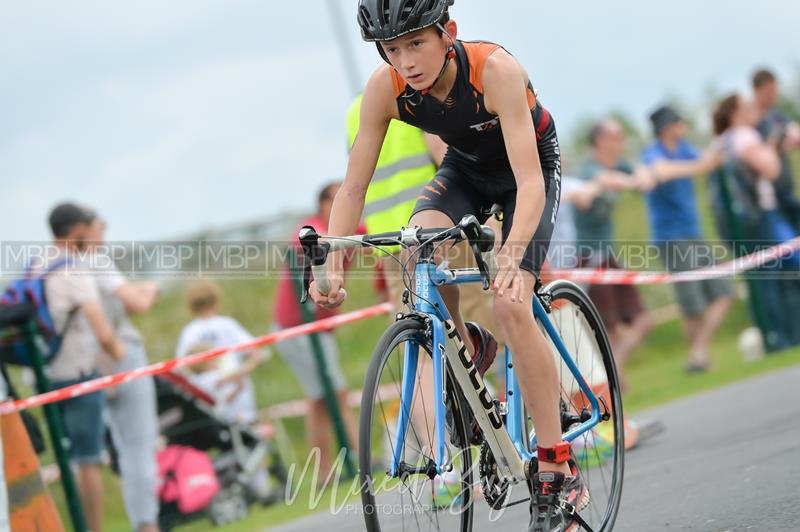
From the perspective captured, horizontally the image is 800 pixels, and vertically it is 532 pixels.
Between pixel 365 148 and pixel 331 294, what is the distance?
657 millimetres

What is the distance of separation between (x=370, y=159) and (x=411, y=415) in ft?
3.58

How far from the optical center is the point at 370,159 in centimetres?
500

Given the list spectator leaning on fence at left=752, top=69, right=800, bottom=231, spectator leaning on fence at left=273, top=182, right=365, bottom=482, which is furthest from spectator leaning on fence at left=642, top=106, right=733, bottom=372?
spectator leaning on fence at left=273, top=182, right=365, bottom=482

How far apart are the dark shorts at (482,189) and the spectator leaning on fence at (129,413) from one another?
143 inches

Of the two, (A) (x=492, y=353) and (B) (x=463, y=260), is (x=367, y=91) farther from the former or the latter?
(B) (x=463, y=260)

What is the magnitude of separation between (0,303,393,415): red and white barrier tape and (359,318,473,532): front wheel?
124 inches

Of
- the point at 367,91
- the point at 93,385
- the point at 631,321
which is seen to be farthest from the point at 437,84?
the point at 631,321

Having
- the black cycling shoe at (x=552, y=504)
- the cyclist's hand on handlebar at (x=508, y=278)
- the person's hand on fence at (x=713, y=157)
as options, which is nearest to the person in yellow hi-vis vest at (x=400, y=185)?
the black cycling shoe at (x=552, y=504)

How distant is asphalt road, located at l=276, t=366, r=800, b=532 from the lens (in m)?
5.56

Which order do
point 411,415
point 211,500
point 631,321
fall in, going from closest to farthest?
point 411,415 < point 211,500 < point 631,321

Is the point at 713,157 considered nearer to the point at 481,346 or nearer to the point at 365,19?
the point at 481,346

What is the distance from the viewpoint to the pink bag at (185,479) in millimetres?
8844

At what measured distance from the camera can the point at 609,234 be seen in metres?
12.0

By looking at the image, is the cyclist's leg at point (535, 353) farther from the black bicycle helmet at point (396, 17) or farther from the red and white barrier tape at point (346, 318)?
the red and white barrier tape at point (346, 318)
